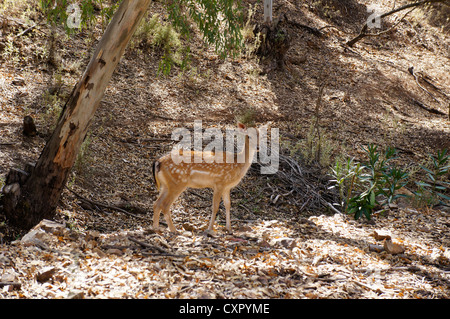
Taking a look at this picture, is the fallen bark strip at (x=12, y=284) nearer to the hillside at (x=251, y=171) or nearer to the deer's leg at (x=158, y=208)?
the hillside at (x=251, y=171)

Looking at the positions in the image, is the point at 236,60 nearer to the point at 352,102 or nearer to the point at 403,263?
the point at 352,102

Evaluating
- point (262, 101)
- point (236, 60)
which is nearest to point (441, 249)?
point (262, 101)

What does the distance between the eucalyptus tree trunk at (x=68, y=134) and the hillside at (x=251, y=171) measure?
15.2 inches

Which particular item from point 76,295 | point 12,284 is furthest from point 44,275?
point 76,295

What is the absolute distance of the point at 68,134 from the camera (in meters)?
6.25

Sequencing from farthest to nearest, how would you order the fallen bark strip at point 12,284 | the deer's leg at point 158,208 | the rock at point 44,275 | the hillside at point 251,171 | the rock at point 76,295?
the deer's leg at point 158,208
the hillside at point 251,171
the rock at point 44,275
the fallen bark strip at point 12,284
the rock at point 76,295

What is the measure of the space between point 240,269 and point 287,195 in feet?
13.4

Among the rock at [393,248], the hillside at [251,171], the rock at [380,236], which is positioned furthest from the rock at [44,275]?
the rock at [380,236]

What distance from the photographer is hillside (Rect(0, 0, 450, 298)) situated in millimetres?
4598

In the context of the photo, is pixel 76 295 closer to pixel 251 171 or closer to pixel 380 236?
pixel 380 236

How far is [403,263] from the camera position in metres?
5.38

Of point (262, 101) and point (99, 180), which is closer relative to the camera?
point (99, 180)

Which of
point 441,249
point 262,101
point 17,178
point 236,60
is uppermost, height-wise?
point 236,60

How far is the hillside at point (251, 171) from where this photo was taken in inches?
181
